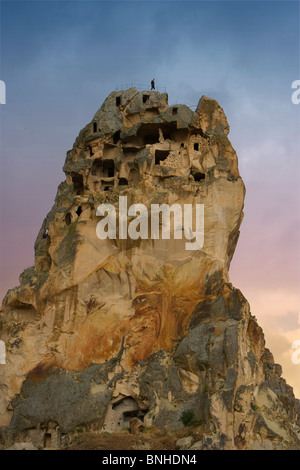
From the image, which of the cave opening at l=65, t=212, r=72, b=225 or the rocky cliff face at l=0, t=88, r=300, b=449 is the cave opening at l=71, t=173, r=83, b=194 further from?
the cave opening at l=65, t=212, r=72, b=225

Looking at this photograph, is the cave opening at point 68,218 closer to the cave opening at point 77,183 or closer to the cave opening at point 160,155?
the cave opening at point 77,183

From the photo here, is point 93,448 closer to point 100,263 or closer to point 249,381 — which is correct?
point 249,381

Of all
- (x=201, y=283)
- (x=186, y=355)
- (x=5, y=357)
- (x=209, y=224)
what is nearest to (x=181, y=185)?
(x=209, y=224)

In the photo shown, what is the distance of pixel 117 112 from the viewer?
65.8 meters

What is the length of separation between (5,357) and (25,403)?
397cm

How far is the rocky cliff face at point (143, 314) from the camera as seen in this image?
164 feet

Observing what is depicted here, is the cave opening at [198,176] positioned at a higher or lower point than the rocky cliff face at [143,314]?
higher

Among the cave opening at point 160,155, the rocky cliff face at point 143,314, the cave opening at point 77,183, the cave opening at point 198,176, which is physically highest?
the cave opening at point 160,155

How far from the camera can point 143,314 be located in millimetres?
54969

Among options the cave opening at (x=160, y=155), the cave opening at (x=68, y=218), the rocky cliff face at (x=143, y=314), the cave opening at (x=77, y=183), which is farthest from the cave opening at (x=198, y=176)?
the cave opening at (x=68, y=218)

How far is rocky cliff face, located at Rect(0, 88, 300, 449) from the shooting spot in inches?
1967

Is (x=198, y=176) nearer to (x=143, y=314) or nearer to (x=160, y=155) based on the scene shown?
(x=160, y=155)

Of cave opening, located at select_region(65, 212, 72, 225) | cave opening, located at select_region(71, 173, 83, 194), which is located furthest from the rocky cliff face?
cave opening, located at select_region(65, 212, 72, 225)
